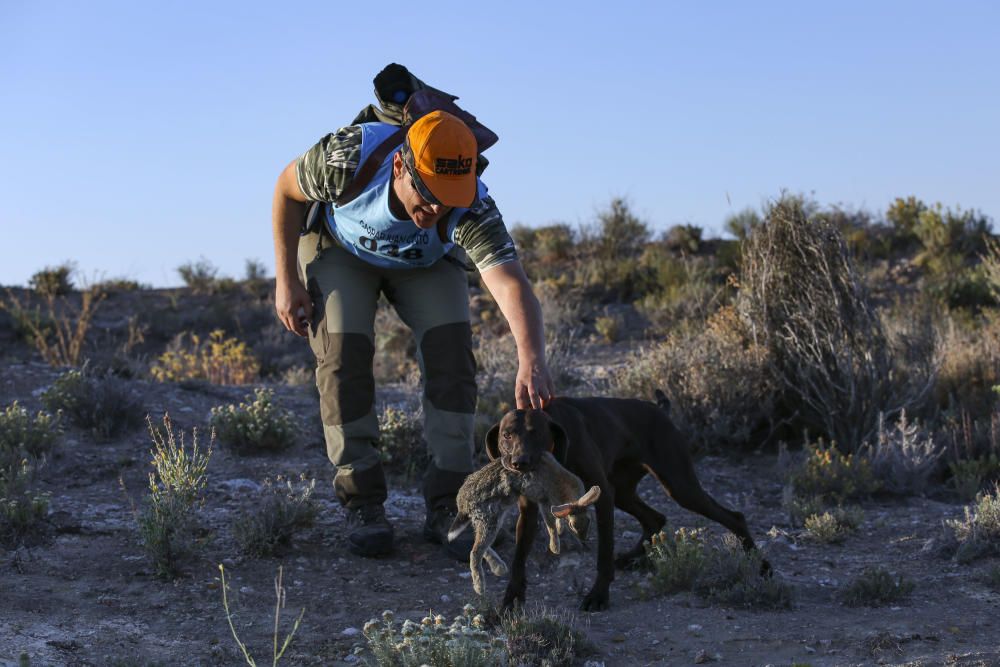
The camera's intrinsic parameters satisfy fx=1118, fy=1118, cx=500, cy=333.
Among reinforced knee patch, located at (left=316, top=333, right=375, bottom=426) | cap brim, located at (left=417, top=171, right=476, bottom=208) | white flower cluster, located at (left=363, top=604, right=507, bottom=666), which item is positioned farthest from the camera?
reinforced knee patch, located at (left=316, top=333, right=375, bottom=426)

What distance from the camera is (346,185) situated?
15.7ft

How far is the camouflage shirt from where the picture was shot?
453cm

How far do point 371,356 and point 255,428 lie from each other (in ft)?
7.44

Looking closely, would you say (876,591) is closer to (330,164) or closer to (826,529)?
(826,529)

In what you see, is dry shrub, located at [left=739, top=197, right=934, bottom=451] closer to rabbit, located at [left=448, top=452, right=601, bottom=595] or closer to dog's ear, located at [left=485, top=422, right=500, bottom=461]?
dog's ear, located at [left=485, top=422, right=500, bottom=461]

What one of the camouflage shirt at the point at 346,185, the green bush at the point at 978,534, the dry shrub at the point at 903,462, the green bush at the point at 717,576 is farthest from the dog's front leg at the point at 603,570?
the dry shrub at the point at 903,462

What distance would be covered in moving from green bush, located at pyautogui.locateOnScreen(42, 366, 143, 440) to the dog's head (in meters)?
4.38

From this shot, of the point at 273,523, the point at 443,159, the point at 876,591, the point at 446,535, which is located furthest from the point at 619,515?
the point at 443,159

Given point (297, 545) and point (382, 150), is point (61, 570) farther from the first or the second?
point (382, 150)

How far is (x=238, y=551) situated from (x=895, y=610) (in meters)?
2.98

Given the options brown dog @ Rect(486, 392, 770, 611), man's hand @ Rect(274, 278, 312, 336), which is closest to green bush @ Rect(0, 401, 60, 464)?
man's hand @ Rect(274, 278, 312, 336)

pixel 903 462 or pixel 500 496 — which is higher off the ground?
pixel 500 496

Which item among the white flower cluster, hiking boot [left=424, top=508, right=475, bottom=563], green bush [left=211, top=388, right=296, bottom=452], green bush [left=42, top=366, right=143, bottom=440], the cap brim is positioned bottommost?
the white flower cluster

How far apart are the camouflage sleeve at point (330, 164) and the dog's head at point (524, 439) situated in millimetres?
1454
